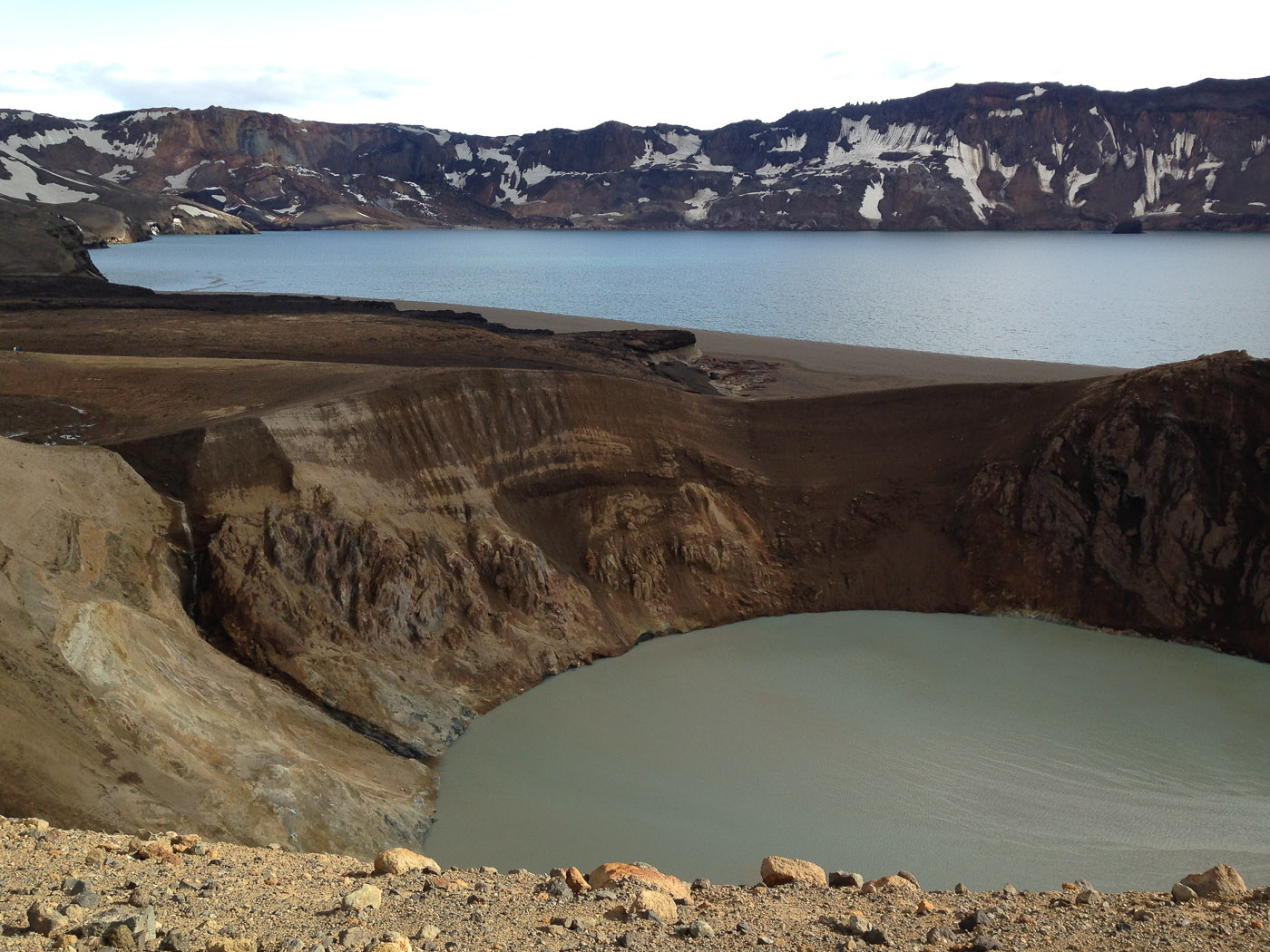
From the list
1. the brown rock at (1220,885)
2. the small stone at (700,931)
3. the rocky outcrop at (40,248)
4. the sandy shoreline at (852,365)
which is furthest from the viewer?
the rocky outcrop at (40,248)

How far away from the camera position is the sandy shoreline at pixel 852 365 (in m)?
47.1

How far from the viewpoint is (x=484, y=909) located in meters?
8.91

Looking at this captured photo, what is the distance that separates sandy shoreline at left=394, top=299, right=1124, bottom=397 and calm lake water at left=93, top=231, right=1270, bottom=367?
4.02 m

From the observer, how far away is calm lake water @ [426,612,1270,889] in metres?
14.6

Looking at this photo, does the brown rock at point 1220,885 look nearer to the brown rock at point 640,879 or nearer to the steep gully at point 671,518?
the brown rock at point 640,879

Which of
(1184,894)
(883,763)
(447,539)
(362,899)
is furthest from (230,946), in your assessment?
(447,539)

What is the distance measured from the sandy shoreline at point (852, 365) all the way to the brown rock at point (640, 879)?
114ft

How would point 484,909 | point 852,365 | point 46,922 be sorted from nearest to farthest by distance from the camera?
point 46,922
point 484,909
point 852,365

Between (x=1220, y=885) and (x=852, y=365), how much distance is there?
43280mm

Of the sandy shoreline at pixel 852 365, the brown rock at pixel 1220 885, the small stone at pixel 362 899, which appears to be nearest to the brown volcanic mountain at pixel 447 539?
the small stone at pixel 362 899

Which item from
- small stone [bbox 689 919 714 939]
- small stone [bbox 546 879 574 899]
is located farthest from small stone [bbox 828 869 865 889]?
small stone [bbox 546 879 574 899]

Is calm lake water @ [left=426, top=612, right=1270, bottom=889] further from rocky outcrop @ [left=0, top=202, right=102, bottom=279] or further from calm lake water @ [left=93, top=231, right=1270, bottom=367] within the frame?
rocky outcrop @ [left=0, top=202, right=102, bottom=279]

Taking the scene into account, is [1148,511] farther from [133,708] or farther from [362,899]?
[133,708]

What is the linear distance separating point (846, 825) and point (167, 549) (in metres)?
12.5
